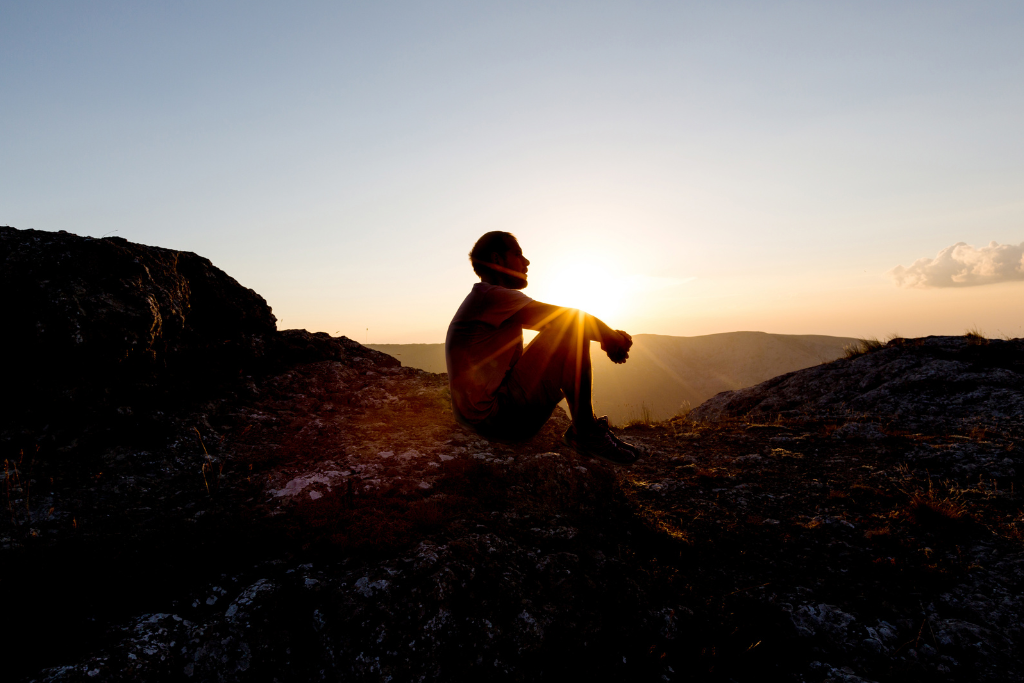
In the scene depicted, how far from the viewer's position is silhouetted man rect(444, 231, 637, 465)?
382 cm

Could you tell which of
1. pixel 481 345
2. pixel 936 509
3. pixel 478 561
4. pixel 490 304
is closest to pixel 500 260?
pixel 490 304

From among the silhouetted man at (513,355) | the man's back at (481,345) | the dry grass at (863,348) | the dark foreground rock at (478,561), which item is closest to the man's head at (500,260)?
the silhouetted man at (513,355)

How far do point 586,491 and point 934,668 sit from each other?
2.60m

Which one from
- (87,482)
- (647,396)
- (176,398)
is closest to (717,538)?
(87,482)

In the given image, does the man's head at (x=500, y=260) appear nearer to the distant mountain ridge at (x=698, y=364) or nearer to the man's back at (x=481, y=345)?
the man's back at (x=481, y=345)

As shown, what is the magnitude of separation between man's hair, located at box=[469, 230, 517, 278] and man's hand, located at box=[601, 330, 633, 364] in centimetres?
117

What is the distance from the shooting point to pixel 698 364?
62.2 m

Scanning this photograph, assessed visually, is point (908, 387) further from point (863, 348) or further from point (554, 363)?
point (554, 363)

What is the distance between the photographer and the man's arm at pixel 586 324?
3.72 metres

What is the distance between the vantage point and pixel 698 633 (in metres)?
3.04

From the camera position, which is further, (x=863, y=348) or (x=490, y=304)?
(x=863, y=348)

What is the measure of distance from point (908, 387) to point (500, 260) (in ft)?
27.6

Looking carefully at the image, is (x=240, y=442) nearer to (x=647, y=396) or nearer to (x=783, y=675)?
(x=783, y=675)

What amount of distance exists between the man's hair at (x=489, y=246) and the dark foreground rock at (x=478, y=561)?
2078 millimetres
